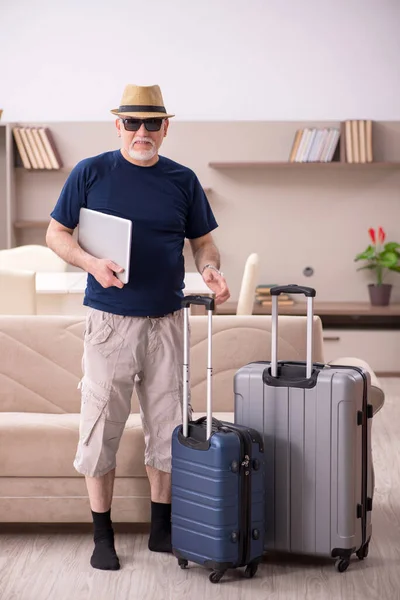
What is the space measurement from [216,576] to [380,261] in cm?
455

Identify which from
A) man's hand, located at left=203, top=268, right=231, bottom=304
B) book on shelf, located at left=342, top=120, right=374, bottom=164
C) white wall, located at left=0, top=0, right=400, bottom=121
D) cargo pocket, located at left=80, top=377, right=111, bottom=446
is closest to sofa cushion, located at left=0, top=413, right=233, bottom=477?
cargo pocket, located at left=80, top=377, right=111, bottom=446

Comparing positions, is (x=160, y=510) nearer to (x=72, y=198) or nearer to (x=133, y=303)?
(x=133, y=303)

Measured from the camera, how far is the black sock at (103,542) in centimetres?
302

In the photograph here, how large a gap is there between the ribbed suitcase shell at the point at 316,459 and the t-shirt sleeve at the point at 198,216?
1.69ft

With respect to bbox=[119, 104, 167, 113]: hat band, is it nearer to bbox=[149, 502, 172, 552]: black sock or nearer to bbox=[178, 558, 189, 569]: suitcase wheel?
bbox=[149, 502, 172, 552]: black sock

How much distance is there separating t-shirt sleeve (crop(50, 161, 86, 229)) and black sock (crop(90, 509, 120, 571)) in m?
0.95

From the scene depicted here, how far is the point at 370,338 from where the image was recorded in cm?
686

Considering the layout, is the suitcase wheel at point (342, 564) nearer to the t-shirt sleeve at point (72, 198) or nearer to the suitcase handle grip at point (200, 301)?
the suitcase handle grip at point (200, 301)

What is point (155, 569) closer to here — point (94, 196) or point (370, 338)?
point (94, 196)

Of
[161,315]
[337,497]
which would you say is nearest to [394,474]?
[337,497]

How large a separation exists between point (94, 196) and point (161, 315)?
43 cm

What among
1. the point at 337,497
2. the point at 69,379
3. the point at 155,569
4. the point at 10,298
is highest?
the point at 10,298

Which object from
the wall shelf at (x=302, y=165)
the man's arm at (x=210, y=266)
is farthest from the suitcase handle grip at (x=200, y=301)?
the wall shelf at (x=302, y=165)

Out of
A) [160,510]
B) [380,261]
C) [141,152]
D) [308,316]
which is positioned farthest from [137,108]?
[380,261]
